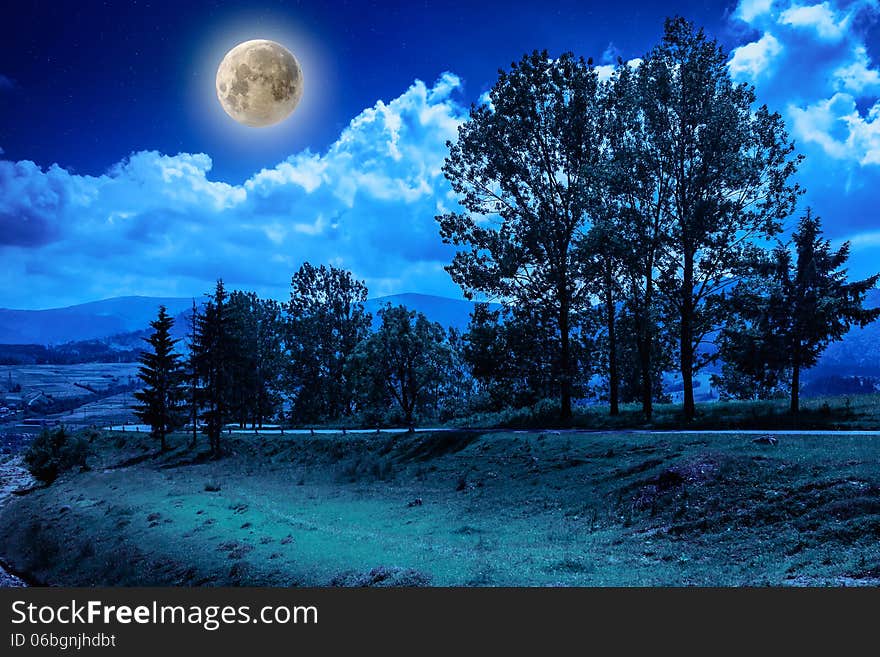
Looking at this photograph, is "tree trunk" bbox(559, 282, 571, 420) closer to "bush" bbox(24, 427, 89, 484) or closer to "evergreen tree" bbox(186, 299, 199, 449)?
"evergreen tree" bbox(186, 299, 199, 449)

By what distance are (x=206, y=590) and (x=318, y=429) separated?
4158cm

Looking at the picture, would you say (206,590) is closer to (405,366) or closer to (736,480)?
(736,480)

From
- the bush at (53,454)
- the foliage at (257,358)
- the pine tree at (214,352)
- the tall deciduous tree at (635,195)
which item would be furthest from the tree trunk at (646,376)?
the bush at (53,454)

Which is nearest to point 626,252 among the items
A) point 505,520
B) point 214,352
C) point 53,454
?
point 505,520

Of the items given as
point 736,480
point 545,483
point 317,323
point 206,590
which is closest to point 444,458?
point 545,483

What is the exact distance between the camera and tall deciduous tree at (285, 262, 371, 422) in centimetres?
6725

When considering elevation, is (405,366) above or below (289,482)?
above

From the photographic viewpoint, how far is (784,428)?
988 inches

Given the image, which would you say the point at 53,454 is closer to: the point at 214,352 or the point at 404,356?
the point at 214,352

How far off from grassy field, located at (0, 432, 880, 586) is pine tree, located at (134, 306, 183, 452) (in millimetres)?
21794

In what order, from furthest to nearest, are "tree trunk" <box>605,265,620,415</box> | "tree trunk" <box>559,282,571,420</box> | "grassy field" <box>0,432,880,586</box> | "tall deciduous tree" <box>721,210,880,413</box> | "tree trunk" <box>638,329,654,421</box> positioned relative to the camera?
"tree trunk" <box>559,282,571,420</box>, "tree trunk" <box>605,265,620,415</box>, "tree trunk" <box>638,329,654,421</box>, "tall deciduous tree" <box>721,210,880,413</box>, "grassy field" <box>0,432,880,586</box>

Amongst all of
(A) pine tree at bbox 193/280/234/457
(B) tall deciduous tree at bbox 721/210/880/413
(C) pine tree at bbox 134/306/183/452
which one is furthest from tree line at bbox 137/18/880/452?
(C) pine tree at bbox 134/306/183/452

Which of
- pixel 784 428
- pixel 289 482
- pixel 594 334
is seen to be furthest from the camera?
pixel 594 334

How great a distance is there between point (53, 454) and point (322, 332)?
30191 millimetres
